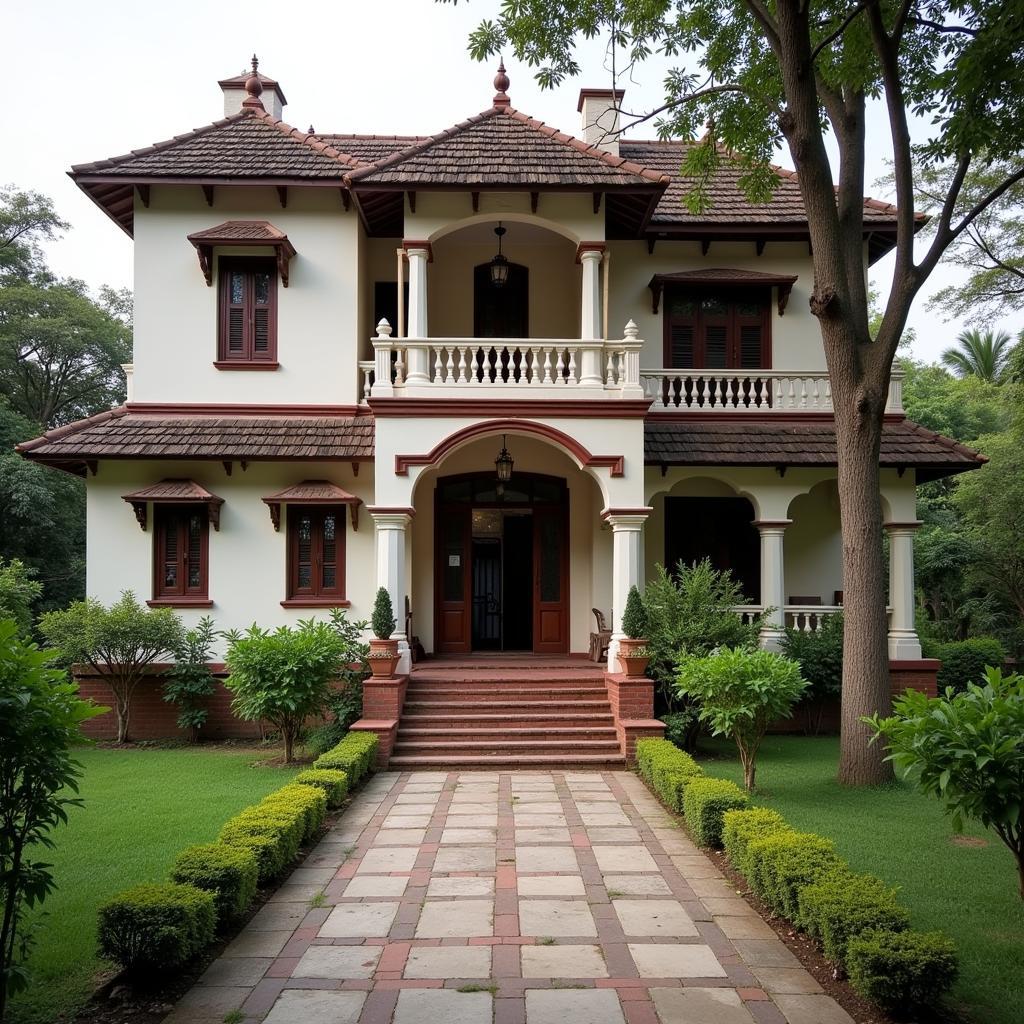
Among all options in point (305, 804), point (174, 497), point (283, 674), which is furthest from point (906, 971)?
point (174, 497)

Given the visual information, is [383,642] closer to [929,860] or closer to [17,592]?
[17,592]

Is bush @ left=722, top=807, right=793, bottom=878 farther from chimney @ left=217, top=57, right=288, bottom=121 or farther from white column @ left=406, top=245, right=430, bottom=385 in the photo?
chimney @ left=217, top=57, right=288, bottom=121

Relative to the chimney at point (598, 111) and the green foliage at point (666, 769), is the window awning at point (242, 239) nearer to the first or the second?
the chimney at point (598, 111)

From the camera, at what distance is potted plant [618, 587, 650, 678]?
1166 cm

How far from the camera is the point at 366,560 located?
14047 mm

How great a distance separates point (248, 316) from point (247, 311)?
0.27 ft

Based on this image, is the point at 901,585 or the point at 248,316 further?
the point at 248,316

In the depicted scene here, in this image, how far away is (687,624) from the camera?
1212cm

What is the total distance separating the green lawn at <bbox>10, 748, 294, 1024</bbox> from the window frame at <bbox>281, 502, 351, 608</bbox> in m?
2.62

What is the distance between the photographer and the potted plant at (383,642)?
11.7 m

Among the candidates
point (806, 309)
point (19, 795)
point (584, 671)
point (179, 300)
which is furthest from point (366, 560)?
point (19, 795)

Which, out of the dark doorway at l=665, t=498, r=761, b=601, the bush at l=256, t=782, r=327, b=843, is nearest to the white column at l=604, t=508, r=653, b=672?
the dark doorway at l=665, t=498, r=761, b=601

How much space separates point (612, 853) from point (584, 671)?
18.7 ft

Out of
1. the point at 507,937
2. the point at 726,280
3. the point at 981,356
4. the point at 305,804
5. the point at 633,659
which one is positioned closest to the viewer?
the point at 507,937
